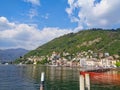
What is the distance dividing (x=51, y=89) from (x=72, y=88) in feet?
26.3

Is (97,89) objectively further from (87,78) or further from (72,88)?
(87,78)

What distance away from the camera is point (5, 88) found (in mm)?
109562

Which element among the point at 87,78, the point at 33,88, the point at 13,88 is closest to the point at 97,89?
the point at 33,88

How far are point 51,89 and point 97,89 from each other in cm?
1687

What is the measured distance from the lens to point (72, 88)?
107 meters

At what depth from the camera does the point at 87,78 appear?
2419 inches

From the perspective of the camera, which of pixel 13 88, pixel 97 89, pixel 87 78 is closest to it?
pixel 87 78

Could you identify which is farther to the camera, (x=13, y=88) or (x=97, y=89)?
(x=13, y=88)

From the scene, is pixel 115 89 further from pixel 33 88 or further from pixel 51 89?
pixel 33 88

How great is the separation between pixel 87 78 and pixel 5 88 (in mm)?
55881

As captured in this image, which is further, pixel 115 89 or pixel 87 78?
pixel 115 89

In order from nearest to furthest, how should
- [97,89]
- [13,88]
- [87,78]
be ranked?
[87,78], [97,89], [13,88]

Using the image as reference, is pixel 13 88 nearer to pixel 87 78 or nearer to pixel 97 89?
pixel 97 89

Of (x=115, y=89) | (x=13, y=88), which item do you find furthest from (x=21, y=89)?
(x=115, y=89)
